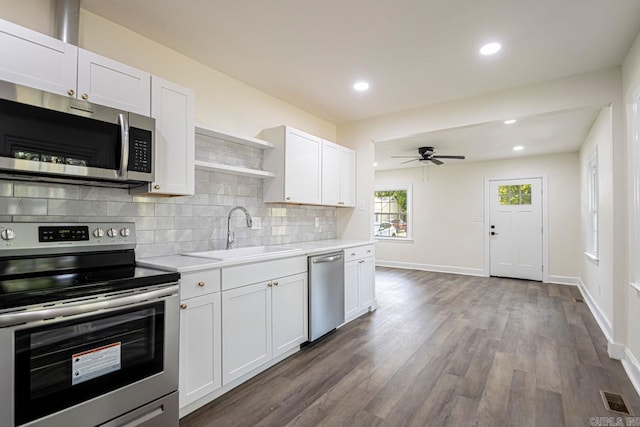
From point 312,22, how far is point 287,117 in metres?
1.57

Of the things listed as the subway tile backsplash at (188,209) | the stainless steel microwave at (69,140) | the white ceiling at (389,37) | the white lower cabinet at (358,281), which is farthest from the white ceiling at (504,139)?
the stainless steel microwave at (69,140)

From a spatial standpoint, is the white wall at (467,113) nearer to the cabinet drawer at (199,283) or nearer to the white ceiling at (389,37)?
the white ceiling at (389,37)

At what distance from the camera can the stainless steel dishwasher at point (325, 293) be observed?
2.98 meters

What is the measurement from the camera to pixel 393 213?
313 inches

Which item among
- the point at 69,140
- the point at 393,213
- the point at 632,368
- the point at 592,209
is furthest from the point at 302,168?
the point at 393,213

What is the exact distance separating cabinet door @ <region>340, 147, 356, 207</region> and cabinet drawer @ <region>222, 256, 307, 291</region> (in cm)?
144

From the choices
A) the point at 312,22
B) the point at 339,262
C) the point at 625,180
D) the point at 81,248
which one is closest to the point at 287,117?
the point at 312,22

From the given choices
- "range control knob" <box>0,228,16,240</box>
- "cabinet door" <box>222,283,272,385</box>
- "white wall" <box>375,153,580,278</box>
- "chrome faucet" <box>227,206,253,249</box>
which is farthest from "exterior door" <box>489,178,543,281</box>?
"range control knob" <box>0,228,16,240</box>

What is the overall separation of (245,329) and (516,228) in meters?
6.11

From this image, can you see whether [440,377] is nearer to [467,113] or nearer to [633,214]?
[633,214]

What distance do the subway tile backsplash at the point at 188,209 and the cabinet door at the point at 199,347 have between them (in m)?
0.67

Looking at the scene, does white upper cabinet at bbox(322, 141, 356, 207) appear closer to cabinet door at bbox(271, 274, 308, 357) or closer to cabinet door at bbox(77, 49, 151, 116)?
cabinet door at bbox(271, 274, 308, 357)

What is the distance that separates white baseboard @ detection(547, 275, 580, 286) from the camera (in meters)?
5.88

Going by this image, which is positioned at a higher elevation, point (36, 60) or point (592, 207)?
point (36, 60)
